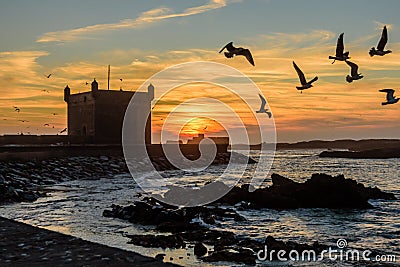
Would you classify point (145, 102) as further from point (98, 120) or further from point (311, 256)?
point (311, 256)

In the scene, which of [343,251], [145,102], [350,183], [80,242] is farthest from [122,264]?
[145,102]

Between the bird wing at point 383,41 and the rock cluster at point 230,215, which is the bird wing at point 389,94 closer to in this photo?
the bird wing at point 383,41

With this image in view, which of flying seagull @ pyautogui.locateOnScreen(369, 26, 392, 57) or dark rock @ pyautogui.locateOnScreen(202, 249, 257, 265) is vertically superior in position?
flying seagull @ pyautogui.locateOnScreen(369, 26, 392, 57)

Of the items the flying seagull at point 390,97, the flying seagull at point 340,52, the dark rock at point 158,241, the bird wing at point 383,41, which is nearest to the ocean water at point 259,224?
the dark rock at point 158,241

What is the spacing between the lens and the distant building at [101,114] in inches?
2216

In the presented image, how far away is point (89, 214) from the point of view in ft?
55.5

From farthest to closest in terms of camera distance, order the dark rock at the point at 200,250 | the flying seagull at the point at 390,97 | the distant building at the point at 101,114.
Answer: the distant building at the point at 101,114, the flying seagull at the point at 390,97, the dark rock at the point at 200,250

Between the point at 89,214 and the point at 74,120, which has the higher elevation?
the point at 74,120

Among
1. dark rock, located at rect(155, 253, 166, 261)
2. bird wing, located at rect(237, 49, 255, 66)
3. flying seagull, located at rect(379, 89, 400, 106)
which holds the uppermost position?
bird wing, located at rect(237, 49, 255, 66)

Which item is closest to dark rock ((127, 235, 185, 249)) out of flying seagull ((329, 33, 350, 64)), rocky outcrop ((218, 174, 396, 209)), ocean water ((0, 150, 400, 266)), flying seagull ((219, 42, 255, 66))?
ocean water ((0, 150, 400, 266))

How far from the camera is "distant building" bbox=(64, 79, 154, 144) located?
56.3 meters

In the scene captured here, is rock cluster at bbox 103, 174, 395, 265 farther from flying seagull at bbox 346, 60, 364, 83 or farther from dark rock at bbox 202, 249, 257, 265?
flying seagull at bbox 346, 60, 364, 83

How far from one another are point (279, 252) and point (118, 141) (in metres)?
48.4

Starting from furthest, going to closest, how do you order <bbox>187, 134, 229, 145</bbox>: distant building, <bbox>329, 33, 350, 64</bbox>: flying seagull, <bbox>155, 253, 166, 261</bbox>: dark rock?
<bbox>187, 134, 229, 145</bbox>: distant building < <bbox>329, 33, 350, 64</bbox>: flying seagull < <bbox>155, 253, 166, 261</bbox>: dark rock
